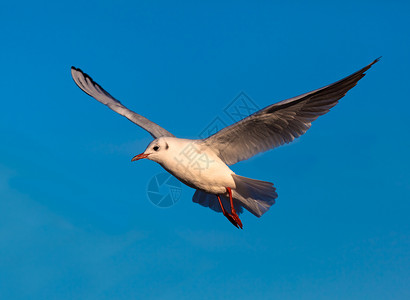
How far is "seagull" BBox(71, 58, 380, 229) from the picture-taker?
22.0ft

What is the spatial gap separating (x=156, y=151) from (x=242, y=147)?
1.26m

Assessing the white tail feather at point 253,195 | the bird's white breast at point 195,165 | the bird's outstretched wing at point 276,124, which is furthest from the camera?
the white tail feather at point 253,195

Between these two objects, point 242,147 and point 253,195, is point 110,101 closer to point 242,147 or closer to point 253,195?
point 242,147

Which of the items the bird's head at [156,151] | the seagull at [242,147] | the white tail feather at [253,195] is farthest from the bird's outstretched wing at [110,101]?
the white tail feather at [253,195]

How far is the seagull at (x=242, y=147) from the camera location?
6691 mm

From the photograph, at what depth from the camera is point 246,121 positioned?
266 inches

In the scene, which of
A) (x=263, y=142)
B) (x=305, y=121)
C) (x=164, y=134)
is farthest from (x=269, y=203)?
(x=164, y=134)

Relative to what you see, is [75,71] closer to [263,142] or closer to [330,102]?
[263,142]

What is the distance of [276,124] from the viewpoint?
6.98 metres

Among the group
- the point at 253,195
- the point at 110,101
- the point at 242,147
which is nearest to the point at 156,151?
the point at 242,147

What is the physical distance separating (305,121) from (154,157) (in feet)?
7.09

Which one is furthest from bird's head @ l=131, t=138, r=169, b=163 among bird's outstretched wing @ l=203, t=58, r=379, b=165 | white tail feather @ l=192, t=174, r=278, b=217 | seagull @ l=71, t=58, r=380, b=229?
white tail feather @ l=192, t=174, r=278, b=217

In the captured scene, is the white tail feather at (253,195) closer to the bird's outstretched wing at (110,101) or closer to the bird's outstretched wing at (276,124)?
the bird's outstretched wing at (276,124)

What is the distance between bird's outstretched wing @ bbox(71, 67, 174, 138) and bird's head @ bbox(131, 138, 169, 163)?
1186mm
